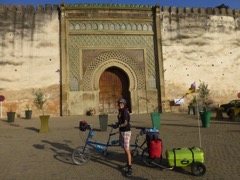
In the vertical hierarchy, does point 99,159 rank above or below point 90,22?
below

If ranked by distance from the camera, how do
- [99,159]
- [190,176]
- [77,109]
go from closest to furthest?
Result: [190,176] → [99,159] → [77,109]

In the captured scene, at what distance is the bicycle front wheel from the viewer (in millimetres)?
4664

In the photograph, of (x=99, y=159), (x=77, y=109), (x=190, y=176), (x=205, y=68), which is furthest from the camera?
(x=205, y=68)

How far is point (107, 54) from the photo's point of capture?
1580 centimetres

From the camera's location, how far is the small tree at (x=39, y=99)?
44.3ft

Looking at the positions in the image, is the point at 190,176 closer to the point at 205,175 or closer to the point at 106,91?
the point at 205,175

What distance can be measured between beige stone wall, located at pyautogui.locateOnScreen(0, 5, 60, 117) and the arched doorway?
278 cm

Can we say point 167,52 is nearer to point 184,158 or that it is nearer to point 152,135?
point 152,135

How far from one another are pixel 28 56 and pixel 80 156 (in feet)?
39.9

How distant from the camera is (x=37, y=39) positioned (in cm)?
1559

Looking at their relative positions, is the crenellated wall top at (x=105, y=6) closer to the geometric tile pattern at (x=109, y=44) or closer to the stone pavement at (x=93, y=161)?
the geometric tile pattern at (x=109, y=44)

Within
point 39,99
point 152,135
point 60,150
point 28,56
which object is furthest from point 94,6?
point 152,135

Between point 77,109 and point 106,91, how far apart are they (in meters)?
2.18

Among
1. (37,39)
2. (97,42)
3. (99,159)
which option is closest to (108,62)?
(97,42)
